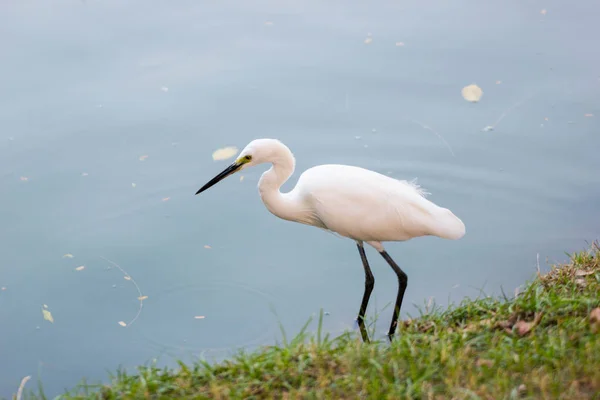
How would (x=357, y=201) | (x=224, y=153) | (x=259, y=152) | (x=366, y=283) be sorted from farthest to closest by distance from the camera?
(x=224, y=153) < (x=366, y=283) < (x=357, y=201) < (x=259, y=152)

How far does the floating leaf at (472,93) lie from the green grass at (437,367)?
9.84 feet

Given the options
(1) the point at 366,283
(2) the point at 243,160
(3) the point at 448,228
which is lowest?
(1) the point at 366,283

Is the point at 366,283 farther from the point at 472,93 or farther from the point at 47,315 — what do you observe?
the point at 472,93

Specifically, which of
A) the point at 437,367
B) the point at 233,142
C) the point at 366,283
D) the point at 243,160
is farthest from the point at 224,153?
the point at 437,367

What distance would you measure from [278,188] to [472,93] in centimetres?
265

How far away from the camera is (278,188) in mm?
4250

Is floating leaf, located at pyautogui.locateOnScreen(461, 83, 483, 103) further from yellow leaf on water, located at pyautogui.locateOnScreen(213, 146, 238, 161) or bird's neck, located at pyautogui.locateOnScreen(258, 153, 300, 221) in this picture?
bird's neck, located at pyautogui.locateOnScreen(258, 153, 300, 221)

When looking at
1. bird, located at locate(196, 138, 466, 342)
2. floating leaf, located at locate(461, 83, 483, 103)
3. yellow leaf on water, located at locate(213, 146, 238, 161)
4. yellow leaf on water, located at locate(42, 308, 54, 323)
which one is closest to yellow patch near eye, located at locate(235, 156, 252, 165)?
bird, located at locate(196, 138, 466, 342)

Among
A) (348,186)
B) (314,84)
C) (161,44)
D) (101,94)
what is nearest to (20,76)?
(101,94)

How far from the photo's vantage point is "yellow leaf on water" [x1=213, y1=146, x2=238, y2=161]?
18.4 feet

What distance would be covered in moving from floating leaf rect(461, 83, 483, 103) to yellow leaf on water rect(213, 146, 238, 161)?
6.28ft

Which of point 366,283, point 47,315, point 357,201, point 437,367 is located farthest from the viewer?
point 366,283

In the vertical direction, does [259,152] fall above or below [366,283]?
above

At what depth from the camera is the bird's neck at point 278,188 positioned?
4168mm
